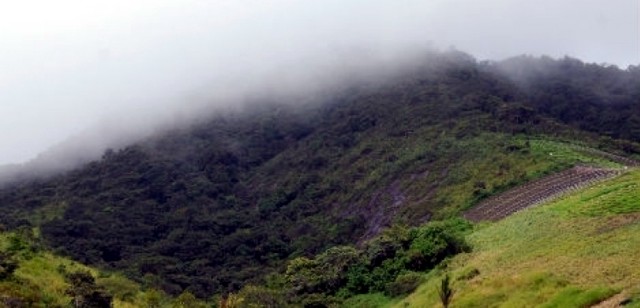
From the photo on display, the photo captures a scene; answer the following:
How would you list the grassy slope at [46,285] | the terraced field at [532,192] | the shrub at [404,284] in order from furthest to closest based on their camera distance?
1. the terraced field at [532,192]
2. the shrub at [404,284]
3. the grassy slope at [46,285]

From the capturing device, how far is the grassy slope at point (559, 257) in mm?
35312

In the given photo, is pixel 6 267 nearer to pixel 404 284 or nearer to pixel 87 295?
pixel 87 295

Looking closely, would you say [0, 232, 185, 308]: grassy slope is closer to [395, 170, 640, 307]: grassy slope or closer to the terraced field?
[395, 170, 640, 307]: grassy slope

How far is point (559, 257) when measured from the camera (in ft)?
138

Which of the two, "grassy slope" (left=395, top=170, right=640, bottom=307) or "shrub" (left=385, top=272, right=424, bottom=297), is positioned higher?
"grassy slope" (left=395, top=170, right=640, bottom=307)

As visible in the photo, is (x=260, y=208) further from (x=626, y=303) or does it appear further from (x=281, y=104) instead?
Result: (x=626, y=303)

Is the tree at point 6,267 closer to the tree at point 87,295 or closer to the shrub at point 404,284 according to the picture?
the tree at point 87,295

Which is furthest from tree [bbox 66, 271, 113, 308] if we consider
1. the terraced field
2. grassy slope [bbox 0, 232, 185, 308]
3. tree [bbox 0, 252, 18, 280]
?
the terraced field

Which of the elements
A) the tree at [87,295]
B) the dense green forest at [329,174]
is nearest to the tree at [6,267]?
the tree at [87,295]

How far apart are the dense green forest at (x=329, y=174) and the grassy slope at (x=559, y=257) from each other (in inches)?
305

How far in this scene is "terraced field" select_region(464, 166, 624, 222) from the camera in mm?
75625

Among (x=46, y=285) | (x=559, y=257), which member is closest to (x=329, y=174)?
(x=559, y=257)

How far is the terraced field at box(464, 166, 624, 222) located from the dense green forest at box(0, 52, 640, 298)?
120 inches

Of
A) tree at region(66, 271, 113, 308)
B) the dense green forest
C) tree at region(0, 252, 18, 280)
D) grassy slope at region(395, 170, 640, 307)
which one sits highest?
tree at region(0, 252, 18, 280)
